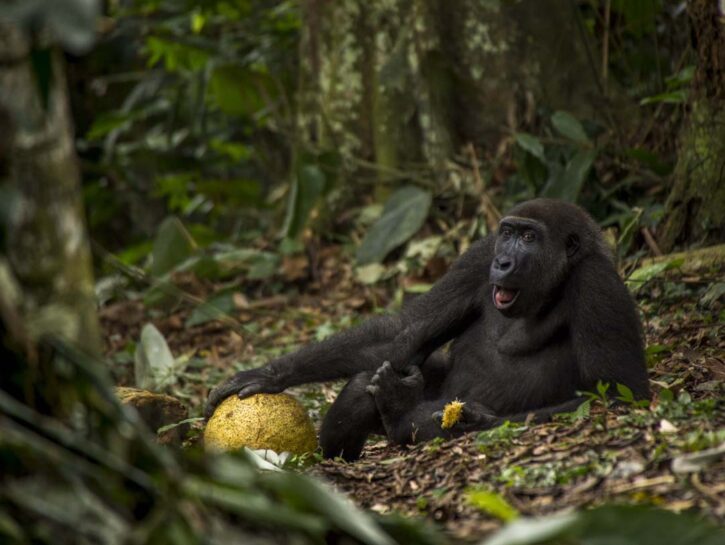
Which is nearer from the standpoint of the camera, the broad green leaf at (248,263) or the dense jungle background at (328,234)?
the dense jungle background at (328,234)

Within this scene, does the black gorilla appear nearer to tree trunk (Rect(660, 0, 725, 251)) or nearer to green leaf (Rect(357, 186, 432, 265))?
tree trunk (Rect(660, 0, 725, 251))

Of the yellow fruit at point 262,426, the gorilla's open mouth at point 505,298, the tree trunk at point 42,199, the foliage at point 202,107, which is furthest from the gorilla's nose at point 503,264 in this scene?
the foliage at point 202,107

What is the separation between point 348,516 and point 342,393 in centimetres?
274

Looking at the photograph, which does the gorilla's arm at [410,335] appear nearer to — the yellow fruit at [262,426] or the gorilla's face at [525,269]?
the gorilla's face at [525,269]

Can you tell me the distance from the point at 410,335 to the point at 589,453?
2077 millimetres

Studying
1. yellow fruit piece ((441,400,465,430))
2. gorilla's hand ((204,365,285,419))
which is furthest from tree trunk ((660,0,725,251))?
gorilla's hand ((204,365,285,419))

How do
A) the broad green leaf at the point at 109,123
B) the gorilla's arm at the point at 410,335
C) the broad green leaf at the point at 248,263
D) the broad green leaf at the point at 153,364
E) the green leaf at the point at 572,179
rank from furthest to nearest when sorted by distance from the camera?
the broad green leaf at the point at 109,123, the broad green leaf at the point at 248,263, the green leaf at the point at 572,179, the broad green leaf at the point at 153,364, the gorilla's arm at the point at 410,335

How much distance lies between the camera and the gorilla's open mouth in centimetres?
535

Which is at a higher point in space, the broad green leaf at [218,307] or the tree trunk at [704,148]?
the tree trunk at [704,148]

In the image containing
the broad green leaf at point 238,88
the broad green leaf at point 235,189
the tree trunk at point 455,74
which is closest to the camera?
the tree trunk at point 455,74

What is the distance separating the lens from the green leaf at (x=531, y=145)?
775 cm

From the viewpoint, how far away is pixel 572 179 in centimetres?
776

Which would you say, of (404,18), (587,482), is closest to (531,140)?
(404,18)

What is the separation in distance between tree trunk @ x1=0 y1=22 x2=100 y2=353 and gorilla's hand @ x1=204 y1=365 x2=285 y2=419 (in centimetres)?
259
